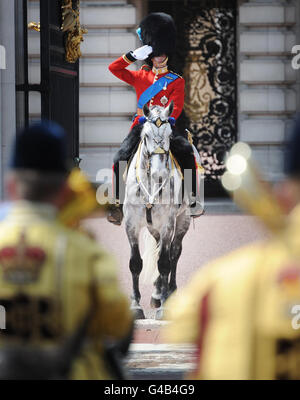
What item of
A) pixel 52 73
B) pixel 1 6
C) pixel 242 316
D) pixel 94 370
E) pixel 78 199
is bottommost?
pixel 94 370

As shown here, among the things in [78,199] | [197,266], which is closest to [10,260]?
[78,199]

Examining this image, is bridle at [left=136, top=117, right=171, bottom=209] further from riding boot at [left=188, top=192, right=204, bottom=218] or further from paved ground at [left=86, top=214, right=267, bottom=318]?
paved ground at [left=86, top=214, right=267, bottom=318]

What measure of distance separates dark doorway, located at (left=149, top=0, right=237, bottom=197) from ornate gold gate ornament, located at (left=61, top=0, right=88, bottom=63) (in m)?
7.45

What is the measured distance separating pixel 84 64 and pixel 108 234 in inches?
175

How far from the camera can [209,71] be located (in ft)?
57.0

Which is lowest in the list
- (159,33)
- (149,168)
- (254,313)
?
(254,313)

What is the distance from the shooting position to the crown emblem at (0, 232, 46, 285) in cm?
288

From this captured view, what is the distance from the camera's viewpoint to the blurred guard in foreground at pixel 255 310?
99.4 inches

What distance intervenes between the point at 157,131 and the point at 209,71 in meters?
9.39

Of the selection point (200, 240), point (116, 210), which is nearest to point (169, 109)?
point (116, 210)

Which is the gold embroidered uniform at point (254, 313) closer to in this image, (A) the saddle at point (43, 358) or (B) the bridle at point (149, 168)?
(A) the saddle at point (43, 358)

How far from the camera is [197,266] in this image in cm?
1112

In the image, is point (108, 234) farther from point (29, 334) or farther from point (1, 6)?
point (29, 334)

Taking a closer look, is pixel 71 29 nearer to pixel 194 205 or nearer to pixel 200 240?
pixel 194 205
